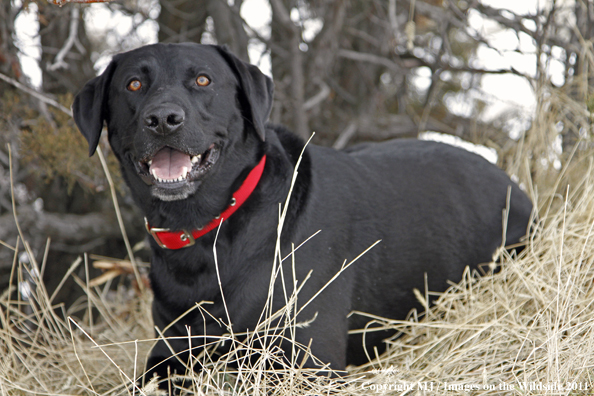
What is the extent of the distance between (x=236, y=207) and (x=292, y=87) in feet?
7.04

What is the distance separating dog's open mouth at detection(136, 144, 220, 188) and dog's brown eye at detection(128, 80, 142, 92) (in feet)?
0.96

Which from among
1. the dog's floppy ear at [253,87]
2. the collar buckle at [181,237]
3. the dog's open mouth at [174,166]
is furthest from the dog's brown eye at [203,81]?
the collar buckle at [181,237]

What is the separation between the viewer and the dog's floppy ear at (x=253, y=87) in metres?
2.43

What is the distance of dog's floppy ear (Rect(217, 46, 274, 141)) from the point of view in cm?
243

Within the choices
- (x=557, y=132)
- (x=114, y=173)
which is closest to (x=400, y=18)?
(x=557, y=132)

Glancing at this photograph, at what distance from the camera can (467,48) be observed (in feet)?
20.0

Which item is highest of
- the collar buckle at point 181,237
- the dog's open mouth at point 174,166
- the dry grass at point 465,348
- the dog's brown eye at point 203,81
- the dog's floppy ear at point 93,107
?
the dog's brown eye at point 203,81

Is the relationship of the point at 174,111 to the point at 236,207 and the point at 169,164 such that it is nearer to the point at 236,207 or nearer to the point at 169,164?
the point at 169,164

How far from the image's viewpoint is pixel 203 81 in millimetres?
2389

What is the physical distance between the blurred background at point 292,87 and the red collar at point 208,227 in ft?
3.66

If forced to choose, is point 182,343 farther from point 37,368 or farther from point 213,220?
point 37,368

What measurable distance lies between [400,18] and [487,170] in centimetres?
245

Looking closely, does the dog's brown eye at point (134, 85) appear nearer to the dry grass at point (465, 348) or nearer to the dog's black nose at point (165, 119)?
the dog's black nose at point (165, 119)

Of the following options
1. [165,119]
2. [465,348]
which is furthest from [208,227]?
[465,348]
